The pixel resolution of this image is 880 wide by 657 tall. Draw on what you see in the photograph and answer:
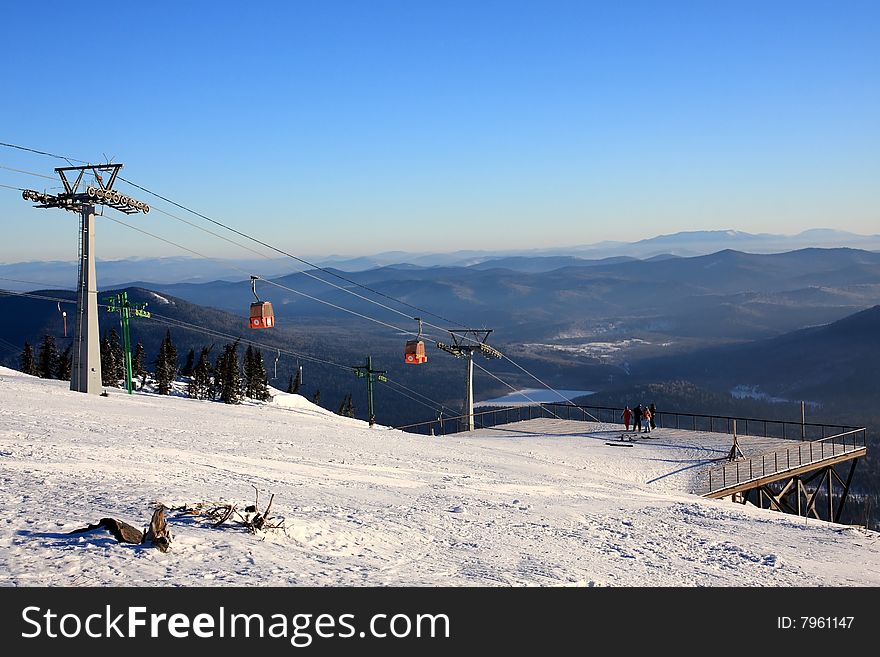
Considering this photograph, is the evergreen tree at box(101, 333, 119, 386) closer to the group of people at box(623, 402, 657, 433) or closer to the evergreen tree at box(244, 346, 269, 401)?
the evergreen tree at box(244, 346, 269, 401)

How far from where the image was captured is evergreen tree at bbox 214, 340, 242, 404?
84.1 m

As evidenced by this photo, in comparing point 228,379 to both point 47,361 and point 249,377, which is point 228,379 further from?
point 47,361

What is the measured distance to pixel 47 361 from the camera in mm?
86312

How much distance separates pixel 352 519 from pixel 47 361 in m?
82.2

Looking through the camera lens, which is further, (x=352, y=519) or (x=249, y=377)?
(x=249, y=377)

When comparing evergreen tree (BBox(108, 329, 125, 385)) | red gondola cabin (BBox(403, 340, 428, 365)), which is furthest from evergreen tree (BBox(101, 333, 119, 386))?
red gondola cabin (BBox(403, 340, 428, 365))

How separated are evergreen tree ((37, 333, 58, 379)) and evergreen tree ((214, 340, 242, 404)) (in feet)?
54.7

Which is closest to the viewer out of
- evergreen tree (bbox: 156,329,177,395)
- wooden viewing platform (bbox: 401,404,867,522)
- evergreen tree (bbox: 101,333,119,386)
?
wooden viewing platform (bbox: 401,404,867,522)

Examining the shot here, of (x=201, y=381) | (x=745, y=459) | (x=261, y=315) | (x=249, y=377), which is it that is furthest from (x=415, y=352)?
(x=249, y=377)

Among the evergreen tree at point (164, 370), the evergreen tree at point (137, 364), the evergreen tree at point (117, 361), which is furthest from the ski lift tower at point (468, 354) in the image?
the evergreen tree at point (117, 361)

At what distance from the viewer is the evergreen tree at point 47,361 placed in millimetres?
84094
